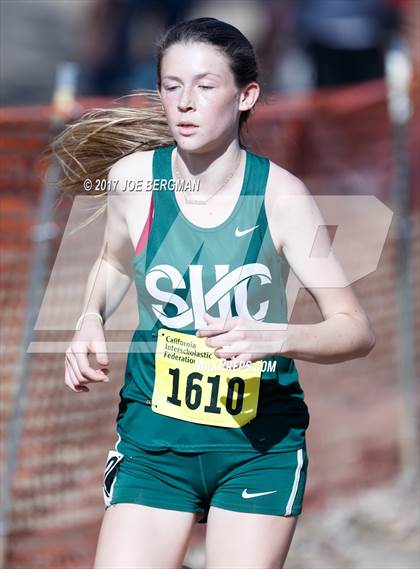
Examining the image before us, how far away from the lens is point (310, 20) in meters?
8.62

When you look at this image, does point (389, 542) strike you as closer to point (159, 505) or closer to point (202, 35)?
point (159, 505)

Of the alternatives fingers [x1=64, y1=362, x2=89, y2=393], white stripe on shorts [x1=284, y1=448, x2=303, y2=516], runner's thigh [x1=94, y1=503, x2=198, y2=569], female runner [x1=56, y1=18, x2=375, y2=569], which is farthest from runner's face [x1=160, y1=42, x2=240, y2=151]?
runner's thigh [x1=94, y1=503, x2=198, y2=569]

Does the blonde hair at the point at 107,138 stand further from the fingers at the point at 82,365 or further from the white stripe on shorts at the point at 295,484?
the white stripe on shorts at the point at 295,484

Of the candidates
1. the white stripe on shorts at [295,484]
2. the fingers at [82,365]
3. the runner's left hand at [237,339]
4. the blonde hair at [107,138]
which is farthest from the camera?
the blonde hair at [107,138]

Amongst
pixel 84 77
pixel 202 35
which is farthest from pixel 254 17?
pixel 202 35

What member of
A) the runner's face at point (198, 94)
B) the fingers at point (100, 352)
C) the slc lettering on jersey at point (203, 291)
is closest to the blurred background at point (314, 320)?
the runner's face at point (198, 94)

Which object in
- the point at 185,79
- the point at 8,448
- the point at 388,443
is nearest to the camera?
the point at 185,79

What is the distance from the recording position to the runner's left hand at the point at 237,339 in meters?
2.61

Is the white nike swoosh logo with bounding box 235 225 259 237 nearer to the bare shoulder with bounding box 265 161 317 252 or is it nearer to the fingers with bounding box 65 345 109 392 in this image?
the bare shoulder with bounding box 265 161 317 252

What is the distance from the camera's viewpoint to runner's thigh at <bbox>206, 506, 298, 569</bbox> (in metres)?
2.99

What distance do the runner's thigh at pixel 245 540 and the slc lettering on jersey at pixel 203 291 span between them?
546 mm

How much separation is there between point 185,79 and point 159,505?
3.85ft

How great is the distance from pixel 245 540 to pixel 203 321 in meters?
0.61

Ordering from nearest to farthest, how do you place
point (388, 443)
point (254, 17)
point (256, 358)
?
point (256, 358) < point (388, 443) < point (254, 17)
